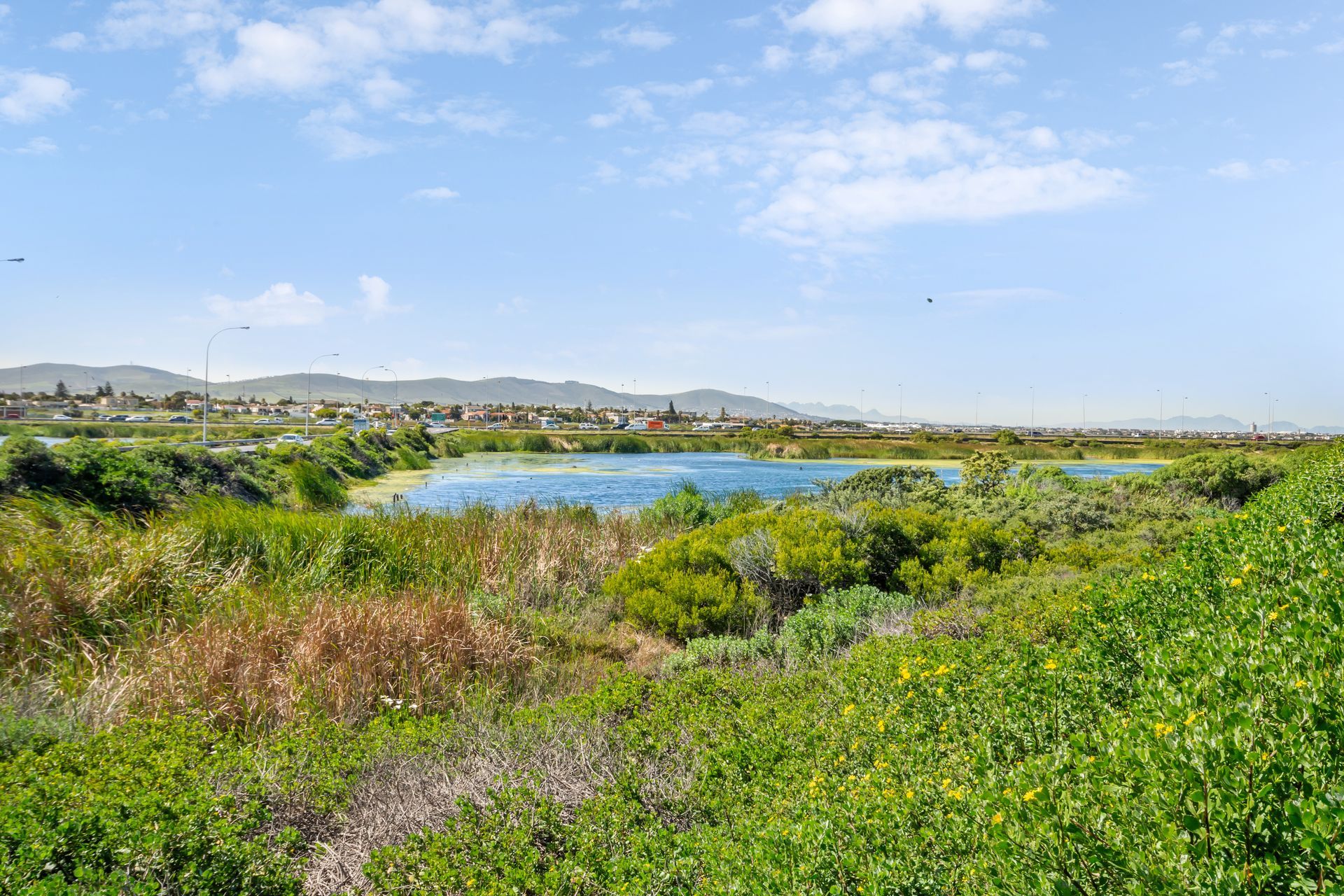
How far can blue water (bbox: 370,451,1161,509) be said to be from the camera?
19.8 metres

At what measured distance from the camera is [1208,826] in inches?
61.7

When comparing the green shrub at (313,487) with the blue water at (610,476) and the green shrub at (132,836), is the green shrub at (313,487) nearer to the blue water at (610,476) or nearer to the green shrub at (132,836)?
the blue water at (610,476)

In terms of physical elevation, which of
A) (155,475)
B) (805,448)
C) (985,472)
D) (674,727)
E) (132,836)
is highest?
(985,472)

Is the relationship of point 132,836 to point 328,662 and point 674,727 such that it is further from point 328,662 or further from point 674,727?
point 328,662

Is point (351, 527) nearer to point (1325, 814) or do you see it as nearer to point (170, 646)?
point (170, 646)

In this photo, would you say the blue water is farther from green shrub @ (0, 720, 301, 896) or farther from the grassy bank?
green shrub @ (0, 720, 301, 896)

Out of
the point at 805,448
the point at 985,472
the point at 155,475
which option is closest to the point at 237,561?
the point at 155,475

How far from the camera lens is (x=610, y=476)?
2975cm

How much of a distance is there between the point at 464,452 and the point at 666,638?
133 ft

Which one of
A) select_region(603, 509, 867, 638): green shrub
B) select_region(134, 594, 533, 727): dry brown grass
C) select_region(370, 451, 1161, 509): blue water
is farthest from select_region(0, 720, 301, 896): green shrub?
select_region(370, 451, 1161, 509): blue water

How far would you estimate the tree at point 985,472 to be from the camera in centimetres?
1540

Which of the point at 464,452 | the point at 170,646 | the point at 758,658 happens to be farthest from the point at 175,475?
the point at 464,452

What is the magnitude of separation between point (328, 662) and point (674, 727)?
2.83m

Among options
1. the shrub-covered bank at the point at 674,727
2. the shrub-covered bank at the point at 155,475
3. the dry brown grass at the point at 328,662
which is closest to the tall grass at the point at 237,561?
the shrub-covered bank at the point at 674,727
